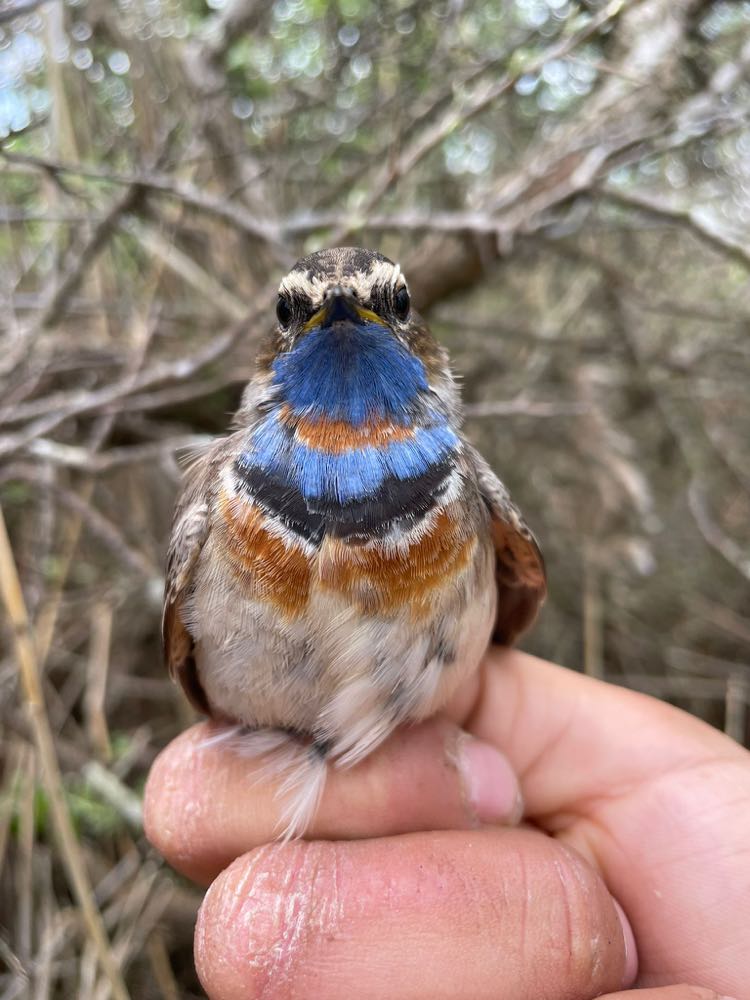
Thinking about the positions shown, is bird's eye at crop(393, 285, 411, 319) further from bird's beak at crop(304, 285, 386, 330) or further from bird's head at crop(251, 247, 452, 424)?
bird's beak at crop(304, 285, 386, 330)

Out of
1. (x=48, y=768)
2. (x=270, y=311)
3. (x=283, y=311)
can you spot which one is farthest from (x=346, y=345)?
(x=270, y=311)

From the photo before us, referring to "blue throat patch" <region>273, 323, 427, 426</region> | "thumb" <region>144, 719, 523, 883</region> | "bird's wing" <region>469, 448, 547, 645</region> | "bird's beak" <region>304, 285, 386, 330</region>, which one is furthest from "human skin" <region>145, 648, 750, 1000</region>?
"bird's beak" <region>304, 285, 386, 330</region>

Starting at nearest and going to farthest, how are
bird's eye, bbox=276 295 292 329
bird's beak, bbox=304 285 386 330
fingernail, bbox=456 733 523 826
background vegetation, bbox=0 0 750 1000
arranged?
1. bird's beak, bbox=304 285 386 330
2. bird's eye, bbox=276 295 292 329
3. fingernail, bbox=456 733 523 826
4. background vegetation, bbox=0 0 750 1000

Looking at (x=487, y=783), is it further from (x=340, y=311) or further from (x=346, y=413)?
(x=340, y=311)

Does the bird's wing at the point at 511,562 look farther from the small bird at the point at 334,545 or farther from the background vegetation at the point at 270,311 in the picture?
the background vegetation at the point at 270,311

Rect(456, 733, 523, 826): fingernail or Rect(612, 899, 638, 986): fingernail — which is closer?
Rect(612, 899, 638, 986): fingernail

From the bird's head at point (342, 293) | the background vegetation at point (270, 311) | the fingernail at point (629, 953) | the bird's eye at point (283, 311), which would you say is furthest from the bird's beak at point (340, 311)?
the fingernail at point (629, 953)

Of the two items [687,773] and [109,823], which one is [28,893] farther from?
[687,773]
